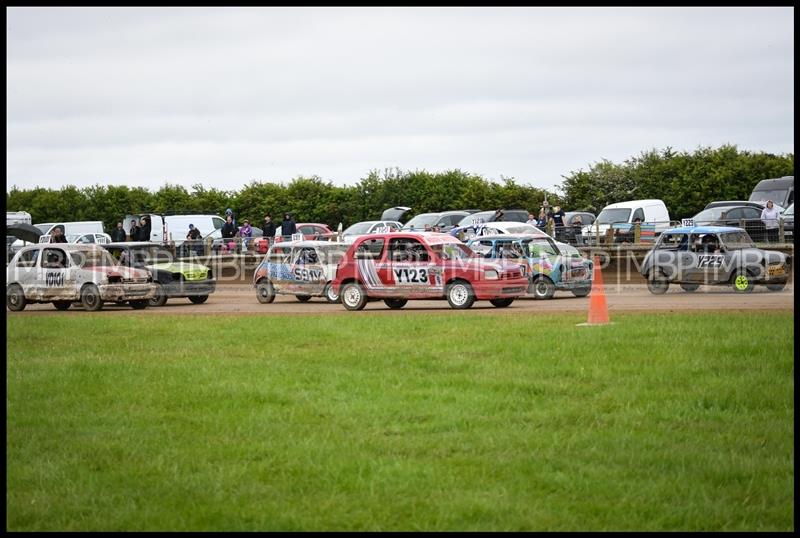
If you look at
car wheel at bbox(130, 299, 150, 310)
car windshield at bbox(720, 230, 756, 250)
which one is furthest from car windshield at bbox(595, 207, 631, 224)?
car wheel at bbox(130, 299, 150, 310)

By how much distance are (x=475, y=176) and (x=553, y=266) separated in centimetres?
4092

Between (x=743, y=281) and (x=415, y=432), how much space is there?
59.4 feet

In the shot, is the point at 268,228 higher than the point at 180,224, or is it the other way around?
the point at 180,224

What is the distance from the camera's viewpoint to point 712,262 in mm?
26344

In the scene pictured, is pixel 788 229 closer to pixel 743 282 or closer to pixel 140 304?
pixel 743 282

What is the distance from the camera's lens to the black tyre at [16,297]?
27.1 m

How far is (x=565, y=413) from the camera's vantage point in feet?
33.9

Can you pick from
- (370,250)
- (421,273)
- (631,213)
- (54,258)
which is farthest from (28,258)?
(631,213)

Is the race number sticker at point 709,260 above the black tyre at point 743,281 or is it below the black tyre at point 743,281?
above

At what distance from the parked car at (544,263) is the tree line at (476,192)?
102 ft

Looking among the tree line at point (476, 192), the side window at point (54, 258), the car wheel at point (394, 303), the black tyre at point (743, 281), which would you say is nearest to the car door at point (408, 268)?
the car wheel at point (394, 303)

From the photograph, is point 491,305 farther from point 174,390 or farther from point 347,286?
point 174,390

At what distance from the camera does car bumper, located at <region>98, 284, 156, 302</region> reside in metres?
26.3

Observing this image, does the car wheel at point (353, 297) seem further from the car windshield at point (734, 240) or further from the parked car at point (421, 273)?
the car windshield at point (734, 240)
